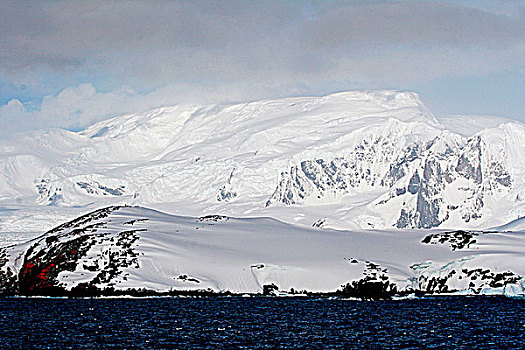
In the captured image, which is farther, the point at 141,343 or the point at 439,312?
the point at 439,312

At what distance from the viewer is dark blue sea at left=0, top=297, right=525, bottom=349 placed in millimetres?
102625

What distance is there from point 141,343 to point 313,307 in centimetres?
5937

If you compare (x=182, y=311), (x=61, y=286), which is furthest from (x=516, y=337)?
(x=61, y=286)

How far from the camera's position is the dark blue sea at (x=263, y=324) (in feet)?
337

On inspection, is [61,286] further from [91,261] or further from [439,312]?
[439,312]

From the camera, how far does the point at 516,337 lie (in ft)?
352

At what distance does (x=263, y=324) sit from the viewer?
12444 cm

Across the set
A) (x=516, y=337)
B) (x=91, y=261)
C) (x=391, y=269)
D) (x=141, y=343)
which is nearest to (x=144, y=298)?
(x=91, y=261)

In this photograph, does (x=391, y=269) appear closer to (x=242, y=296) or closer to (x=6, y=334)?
Result: (x=242, y=296)

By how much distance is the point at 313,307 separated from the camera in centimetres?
15662

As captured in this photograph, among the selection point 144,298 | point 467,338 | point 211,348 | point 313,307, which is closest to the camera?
point 211,348

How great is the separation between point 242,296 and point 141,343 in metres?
87.3

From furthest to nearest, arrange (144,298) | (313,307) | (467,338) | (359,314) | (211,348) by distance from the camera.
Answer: (144,298)
(313,307)
(359,314)
(467,338)
(211,348)

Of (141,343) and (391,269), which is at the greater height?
(391,269)
